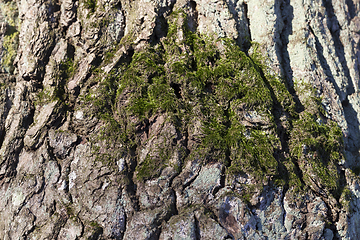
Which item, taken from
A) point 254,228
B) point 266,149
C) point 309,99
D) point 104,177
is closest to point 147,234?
point 104,177

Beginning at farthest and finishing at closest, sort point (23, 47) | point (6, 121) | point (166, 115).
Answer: point (23, 47) < point (6, 121) < point (166, 115)

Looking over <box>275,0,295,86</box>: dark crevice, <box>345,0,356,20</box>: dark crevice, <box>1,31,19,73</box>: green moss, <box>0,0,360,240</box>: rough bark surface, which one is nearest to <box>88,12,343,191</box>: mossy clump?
<box>0,0,360,240</box>: rough bark surface

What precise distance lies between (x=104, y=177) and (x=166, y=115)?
1.68 metres

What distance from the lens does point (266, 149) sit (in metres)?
5.36

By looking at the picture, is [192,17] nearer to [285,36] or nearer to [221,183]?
[285,36]

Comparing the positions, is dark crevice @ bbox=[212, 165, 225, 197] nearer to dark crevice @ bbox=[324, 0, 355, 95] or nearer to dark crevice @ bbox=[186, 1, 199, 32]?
dark crevice @ bbox=[186, 1, 199, 32]

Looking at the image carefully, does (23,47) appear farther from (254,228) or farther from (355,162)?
(355,162)

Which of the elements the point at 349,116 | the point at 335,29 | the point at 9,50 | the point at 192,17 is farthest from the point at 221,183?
the point at 335,29

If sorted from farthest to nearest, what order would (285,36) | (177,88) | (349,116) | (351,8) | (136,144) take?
(351,8) → (349,116) → (285,36) → (177,88) → (136,144)

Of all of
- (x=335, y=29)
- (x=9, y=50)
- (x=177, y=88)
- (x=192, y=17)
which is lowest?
(x=177, y=88)

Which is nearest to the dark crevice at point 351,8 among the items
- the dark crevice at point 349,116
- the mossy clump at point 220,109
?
the dark crevice at point 349,116

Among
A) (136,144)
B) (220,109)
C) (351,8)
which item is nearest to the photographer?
(136,144)

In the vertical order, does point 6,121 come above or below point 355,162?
above

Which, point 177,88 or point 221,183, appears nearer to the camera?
point 221,183
